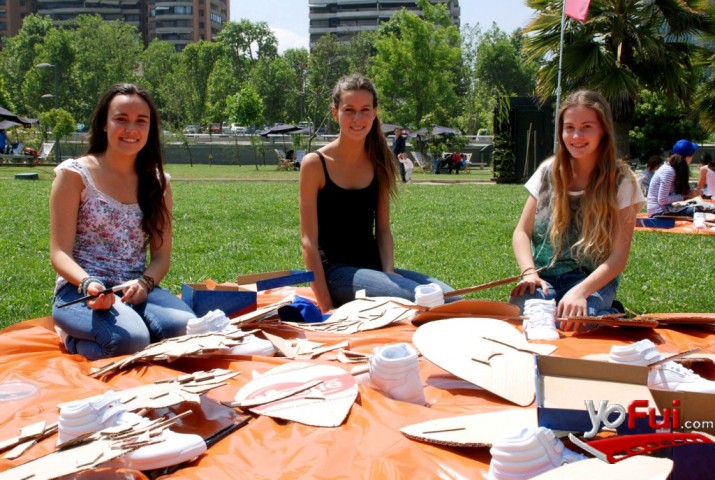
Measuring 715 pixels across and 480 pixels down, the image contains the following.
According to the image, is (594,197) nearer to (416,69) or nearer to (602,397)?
(602,397)

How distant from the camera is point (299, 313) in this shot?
3578mm

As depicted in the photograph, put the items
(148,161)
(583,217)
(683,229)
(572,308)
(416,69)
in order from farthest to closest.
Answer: (416,69)
(683,229)
(148,161)
(583,217)
(572,308)

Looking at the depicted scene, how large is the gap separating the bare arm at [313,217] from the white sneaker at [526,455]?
88.1 inches

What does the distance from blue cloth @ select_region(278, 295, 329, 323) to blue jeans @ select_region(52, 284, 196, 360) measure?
47 cm

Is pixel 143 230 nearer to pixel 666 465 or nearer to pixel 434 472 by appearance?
pixel 434 472

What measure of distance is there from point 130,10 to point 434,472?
12863 cm

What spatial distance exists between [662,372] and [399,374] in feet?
2.70

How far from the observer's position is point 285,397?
2.33 meters

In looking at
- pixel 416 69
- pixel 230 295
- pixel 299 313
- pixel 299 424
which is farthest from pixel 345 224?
pixel 416 69

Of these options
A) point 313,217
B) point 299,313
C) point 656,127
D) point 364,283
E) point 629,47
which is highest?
point 629,47

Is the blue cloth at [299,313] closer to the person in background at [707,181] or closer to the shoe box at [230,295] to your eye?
the shoe box at [230,295]

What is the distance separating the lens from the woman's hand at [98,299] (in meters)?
3.03

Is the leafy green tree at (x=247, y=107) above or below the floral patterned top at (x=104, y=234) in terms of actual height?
above

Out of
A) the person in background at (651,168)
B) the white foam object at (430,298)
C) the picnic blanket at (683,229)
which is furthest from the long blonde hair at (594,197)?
the person in background at (651,168)
